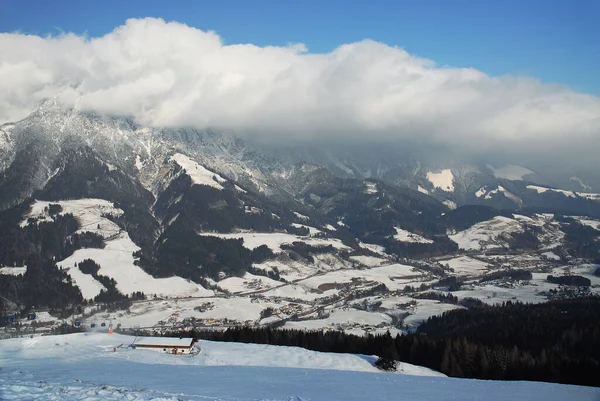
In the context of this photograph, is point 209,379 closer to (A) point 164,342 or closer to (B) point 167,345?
(B) point 167,345

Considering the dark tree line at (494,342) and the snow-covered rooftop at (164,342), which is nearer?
the snow-covered rooftop at (164,342)

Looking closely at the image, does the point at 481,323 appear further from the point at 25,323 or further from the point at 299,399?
the point at 25,323

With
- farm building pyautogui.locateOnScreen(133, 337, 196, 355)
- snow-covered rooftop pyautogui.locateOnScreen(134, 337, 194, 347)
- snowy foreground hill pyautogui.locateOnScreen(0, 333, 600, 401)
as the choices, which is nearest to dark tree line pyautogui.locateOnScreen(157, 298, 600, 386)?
snowy foreground hill pyautogui.locateOnScreen(0, 333, 600, 401)

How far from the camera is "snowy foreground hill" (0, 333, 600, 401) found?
4222 centimetres

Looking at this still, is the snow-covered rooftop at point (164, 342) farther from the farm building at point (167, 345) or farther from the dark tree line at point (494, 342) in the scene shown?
the dark tree line at point (494, 342)

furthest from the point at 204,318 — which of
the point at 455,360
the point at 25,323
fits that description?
the point at 455,360

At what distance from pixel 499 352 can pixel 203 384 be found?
5850cm

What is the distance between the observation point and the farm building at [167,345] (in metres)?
77.1

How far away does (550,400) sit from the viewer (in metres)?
51.3

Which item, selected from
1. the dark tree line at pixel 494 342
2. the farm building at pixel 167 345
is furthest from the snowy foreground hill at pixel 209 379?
the dark tree line at pixel 494 342

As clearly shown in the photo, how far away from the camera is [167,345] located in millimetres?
79062

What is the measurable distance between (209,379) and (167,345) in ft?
88.1

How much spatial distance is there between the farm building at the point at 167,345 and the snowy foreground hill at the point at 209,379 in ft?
8.48

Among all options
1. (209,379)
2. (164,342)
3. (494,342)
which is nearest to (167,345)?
(164,342)
